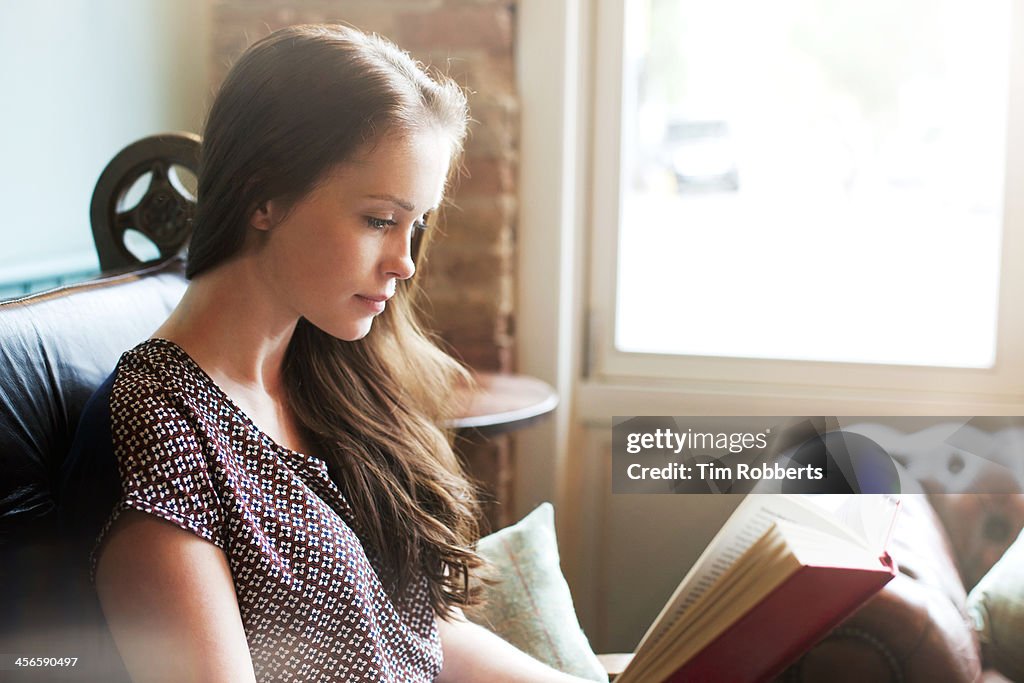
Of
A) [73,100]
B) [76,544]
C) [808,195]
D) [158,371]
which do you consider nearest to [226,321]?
[158,371]

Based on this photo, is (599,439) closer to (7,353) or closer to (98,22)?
(98,22)

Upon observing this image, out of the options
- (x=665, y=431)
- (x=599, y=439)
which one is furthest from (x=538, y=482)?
(x=665, y=431)

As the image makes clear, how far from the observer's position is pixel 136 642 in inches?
27.9

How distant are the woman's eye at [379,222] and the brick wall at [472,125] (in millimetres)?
1020

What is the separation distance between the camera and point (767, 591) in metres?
0.63

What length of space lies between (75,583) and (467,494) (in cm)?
45

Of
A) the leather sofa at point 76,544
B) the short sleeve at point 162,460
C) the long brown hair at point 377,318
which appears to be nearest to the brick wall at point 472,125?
the long brown hair at point 377,318

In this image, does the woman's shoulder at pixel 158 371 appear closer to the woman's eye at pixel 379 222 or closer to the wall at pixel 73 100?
the woman's eye at pixel 379 222

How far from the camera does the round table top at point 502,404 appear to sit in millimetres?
1588

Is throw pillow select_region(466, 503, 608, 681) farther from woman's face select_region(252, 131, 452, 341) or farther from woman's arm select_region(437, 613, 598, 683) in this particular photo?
woman's face select_region(252, 131, 452, 341)

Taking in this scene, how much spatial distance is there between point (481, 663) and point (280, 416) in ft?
1.10

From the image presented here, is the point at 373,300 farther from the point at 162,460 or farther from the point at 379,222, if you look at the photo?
the point at 162,460

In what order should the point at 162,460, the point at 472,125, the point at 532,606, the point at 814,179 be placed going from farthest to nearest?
the point at 814,179
the point at 472,125
the point at 532,606
the point at 162,460

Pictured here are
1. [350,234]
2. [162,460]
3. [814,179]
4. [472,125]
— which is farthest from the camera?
[814,179]
